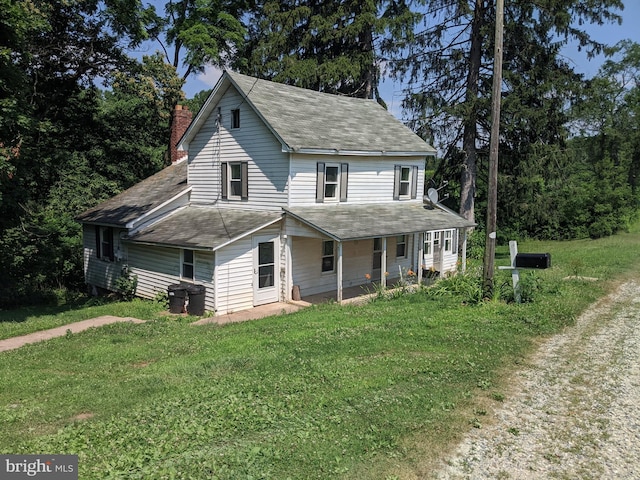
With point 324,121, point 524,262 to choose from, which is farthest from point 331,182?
point 524,262

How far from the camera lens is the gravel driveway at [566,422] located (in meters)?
4.93

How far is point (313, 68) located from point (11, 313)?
19.7 metres

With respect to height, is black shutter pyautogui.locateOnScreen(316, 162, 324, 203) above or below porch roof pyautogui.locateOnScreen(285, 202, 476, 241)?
above

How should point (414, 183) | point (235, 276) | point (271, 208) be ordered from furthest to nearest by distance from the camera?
point (414, 183) → point (271, 208) → point (235, 276)

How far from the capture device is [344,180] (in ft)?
57.8

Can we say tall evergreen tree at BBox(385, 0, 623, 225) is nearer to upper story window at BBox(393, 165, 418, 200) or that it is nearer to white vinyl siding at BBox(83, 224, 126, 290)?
upper story window at BBox(393, 165, 418, 200)

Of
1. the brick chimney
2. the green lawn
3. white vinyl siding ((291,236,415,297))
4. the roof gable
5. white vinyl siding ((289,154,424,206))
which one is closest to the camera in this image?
the green lawn

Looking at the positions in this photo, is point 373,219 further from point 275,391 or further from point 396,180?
point 275,391

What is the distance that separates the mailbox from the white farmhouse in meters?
4.78

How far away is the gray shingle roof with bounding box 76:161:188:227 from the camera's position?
59.2ft

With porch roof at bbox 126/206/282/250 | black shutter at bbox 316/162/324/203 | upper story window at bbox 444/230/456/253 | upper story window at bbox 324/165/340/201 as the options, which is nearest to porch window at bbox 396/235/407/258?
upper story window at bbox 444/230/456/253

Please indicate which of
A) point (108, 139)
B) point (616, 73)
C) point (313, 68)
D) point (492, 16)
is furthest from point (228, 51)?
point (616, 73)

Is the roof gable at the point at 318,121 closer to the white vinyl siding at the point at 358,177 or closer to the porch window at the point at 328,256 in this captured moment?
the white vinyl siding at the point at 358,177

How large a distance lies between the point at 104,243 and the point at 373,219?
1092 centimetres
